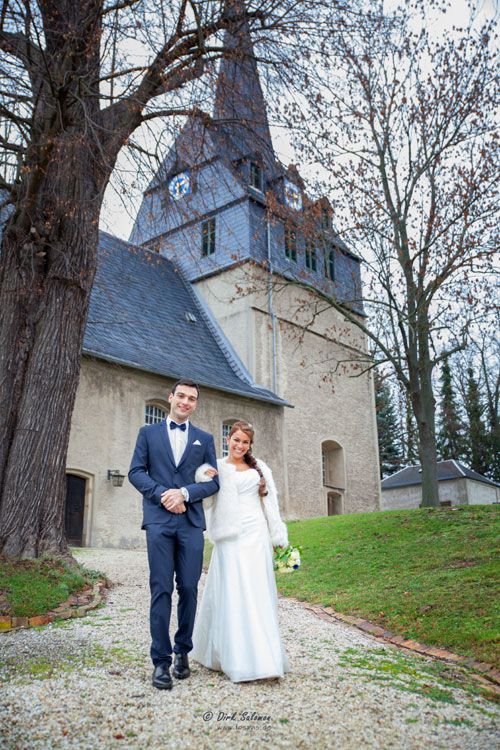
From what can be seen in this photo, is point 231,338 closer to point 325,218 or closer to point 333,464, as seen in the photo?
point 333,464

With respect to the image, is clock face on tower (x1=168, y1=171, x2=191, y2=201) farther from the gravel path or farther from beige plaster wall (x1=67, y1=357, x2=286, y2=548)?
beige plaster wall (x1=67, y1=357, x2=286, y2=548)

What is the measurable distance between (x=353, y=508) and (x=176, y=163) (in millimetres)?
18097

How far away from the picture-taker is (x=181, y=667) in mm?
4418

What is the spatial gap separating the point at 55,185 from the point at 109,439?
9.07m

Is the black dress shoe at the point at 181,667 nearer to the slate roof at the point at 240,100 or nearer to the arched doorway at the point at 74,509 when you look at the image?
the slate roof at the point at 240,100

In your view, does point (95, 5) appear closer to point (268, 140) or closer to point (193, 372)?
Answer: point (268, 140)

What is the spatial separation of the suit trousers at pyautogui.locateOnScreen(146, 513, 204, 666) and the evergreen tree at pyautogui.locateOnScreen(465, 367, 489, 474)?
3521cm

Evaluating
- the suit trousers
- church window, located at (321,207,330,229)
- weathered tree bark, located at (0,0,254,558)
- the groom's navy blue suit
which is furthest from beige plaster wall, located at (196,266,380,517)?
the suit trousers

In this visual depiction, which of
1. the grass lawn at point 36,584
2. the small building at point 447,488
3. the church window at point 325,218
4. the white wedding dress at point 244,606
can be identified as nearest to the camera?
the white wedding dress at point 244,606

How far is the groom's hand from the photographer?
14.3ft

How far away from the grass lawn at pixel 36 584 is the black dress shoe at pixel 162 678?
2.76 meters

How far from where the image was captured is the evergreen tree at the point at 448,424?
3891cm

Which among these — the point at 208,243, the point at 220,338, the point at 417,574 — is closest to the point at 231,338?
the point at 220,338

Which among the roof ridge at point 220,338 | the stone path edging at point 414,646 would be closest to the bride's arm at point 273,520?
the stone path edging at point 414,646
